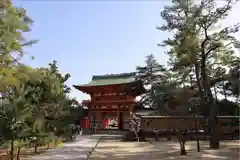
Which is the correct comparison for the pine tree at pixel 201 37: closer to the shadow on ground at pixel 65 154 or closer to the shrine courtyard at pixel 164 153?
the shrine courtyard at pixel 164 153

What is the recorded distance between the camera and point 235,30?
13734 millimetres

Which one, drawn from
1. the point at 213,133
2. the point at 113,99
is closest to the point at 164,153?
the point at 213,133

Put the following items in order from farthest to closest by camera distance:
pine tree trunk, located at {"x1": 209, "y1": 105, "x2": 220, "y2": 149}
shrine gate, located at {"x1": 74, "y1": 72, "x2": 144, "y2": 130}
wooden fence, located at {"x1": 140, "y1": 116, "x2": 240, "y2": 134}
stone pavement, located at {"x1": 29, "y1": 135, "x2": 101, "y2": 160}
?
shrine gate, located at {"x1": 74, "y1": 72, "x2": 144, "y2": 130} < wooden fence, located at {"x1": 140, "y1": 116, "x2": 240, "y2": 134} < pine tree trunk, located at {"x1": 209, "y1": 105, "x2": 220, "y2": 149} < stone pavement, located at {"x1": 29, "y1": 135, "x2": 101, "y2": 160}

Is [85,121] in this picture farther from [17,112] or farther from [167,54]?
[17,112]

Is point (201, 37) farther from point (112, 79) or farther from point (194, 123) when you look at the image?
point (112, 79)

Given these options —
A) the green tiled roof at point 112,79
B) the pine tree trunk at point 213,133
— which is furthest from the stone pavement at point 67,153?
the green tiled roof at point 112,79

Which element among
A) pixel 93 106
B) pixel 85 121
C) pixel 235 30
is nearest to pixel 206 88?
pixel 235 30

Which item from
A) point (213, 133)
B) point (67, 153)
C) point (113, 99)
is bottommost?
point (67, 153)

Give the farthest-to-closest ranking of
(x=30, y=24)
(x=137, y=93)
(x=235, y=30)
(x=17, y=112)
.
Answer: (x=137, y=93) < (x=235, y=30) < (x=17, y=112) < (x=30, y=24)

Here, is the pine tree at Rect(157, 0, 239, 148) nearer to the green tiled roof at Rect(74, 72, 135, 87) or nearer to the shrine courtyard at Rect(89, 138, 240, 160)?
the shrine courtyard at Rect(89, 138, 240, 160)

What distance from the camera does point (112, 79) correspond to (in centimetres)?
3019

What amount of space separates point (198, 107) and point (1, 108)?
1154 centimetres

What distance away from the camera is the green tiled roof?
2841 cm

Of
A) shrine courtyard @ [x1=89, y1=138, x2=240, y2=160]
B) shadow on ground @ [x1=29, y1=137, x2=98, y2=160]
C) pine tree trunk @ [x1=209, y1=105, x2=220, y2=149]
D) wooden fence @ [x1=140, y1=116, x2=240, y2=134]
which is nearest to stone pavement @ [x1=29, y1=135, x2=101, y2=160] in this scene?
shadow on ground @ [x1=29, y1=137, x2=98, y2=160]
